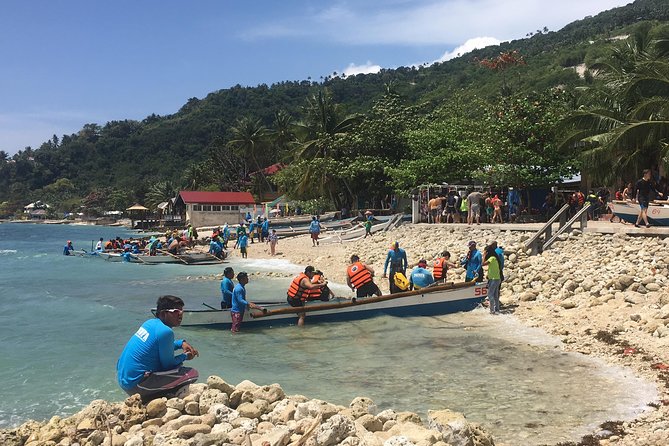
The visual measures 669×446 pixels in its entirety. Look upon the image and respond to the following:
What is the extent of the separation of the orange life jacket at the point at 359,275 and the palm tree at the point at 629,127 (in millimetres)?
11050

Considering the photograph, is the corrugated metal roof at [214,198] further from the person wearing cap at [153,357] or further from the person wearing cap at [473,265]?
the person wearing cap at [153,357]

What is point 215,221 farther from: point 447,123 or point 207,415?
point 207,415

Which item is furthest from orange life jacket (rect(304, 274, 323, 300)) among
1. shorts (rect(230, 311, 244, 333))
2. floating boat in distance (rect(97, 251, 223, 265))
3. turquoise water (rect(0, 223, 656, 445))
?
floating boat in distance (rect(97, 251, 223, 265))

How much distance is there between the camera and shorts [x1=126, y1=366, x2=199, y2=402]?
602 cm

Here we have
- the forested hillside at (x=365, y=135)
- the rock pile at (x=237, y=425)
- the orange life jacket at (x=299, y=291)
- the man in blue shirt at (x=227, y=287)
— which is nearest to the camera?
the rock pile at (x=237, y=425)

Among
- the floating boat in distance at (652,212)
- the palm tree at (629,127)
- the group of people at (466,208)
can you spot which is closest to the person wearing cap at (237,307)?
the floating boat in distance at (652,212)

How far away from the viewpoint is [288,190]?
4797 cm

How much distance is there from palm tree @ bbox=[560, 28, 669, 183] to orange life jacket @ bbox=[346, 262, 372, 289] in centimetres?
1105

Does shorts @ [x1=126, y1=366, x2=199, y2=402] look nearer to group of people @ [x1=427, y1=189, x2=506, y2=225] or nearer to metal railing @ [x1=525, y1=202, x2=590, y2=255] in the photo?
metal railing @ [x1=525, y1=202, x2=590, y2=255]

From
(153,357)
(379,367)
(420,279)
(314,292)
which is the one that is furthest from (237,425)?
(420,279)

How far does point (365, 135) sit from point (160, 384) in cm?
3415

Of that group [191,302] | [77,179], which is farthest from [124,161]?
[191,302]

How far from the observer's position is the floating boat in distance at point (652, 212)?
55.4 ft

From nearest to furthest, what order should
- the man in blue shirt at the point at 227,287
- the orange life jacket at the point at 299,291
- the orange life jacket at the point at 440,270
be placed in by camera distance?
the man in blue shirt at the point at 227,287, the orange life jacket at the point at 299,291, the orange life jacket at the point at 440,270
